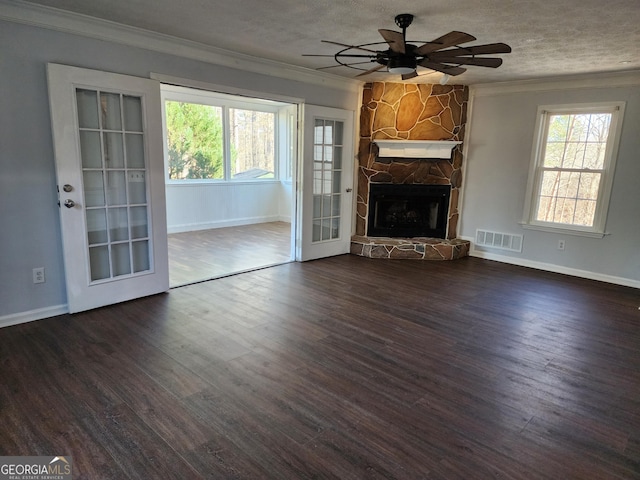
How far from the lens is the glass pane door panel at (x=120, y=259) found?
3.74m

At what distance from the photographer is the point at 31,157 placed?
320 cm

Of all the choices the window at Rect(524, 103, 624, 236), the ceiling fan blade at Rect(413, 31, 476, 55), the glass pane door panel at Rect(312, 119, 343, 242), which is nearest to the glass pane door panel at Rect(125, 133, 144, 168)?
the glass pane door panel at Rect(312, 119, 343, 242)

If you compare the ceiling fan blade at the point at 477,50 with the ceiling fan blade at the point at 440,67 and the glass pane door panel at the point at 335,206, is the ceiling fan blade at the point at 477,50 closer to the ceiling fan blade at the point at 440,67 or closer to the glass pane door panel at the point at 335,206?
the ceiling fan blade at the point at 440,67

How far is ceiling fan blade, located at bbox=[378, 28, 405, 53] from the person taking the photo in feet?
8.17

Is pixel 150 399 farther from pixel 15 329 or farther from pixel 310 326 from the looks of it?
pixel 15 329

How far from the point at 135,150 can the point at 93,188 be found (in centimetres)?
51

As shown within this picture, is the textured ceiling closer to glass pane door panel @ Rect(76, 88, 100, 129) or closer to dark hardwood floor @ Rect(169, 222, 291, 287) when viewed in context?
glass pane door panel @ Rect(76, 88, 100, 129)

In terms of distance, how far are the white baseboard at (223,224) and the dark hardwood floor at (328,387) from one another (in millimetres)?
3433

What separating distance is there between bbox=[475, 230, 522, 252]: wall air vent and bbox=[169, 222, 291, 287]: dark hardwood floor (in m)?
2.92

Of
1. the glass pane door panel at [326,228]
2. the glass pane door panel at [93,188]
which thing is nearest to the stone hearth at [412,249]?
the glass pane door panel at [326,228]

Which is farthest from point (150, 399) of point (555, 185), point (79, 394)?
point (555, 185)

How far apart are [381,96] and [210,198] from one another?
384cm

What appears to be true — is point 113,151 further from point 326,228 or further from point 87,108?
point 326,228

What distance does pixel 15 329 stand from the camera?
321 cm
